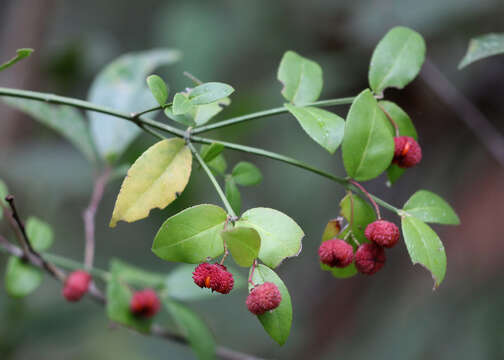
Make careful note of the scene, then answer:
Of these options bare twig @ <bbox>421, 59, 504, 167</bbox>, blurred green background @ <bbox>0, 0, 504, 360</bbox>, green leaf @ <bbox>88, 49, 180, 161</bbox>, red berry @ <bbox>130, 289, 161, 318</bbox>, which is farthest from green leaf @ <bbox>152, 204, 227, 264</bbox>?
bare twig @ <bbox>421, 59, 504, 167</bbox>

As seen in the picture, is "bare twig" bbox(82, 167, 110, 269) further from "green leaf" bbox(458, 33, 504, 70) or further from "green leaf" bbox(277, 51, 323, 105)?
"green leaf" bbox(458, 33, 504, 70)

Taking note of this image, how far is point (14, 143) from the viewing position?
1941 millimetres

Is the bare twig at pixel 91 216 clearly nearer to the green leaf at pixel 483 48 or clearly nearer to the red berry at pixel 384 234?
the red berry at pixel 384 234

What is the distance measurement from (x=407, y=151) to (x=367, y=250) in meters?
0.14

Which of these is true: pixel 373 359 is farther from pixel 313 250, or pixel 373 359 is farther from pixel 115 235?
pixel 115 235

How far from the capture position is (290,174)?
2434 millimetres

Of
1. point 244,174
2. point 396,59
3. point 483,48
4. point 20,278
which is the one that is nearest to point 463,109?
point 483,48

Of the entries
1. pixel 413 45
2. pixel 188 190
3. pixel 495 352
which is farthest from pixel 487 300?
pixel 413 45

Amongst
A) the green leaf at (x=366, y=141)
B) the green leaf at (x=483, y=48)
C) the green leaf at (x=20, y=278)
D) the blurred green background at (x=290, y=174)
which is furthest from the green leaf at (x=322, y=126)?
the blurred green background at (x=290, y=174)

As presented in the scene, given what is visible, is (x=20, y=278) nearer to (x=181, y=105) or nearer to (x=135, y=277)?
(x=135, y=277)

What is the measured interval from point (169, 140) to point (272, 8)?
214cm

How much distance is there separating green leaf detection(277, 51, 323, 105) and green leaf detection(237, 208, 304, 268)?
0.20 metres

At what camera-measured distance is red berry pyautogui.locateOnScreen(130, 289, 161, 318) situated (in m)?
0.89

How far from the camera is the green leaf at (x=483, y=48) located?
778mm
